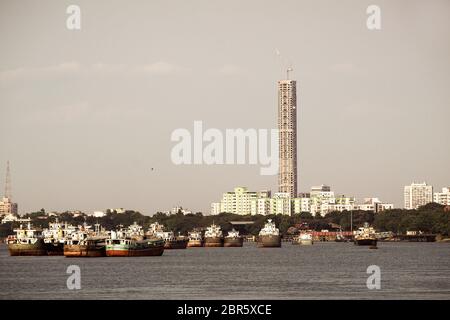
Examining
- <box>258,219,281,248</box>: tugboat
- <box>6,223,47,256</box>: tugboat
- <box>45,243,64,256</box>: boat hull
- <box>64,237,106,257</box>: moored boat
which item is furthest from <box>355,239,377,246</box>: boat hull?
<box>6,223,47,256</box>: tugboat

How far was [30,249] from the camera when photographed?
374 ft

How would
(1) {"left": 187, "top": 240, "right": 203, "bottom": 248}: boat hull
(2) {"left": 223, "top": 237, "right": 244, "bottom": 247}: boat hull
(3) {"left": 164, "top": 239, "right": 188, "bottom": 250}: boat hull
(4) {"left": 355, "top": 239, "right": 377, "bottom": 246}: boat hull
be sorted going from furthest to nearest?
(1) {"left": 187, "top": 240, "right": 203, "bottom": 248}: boat hull
(2) {"left": 223, "top": 237, "right": 244, "bottom": 247}: boat hull
(4) {"left": 355, "top": 239, "right": 377, "bottom": 246}: boat hull
(3) {"left": 164, "top": 239, "right": 188, "bottom": 250}: boat hull

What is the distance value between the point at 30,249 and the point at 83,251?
10.2 metres

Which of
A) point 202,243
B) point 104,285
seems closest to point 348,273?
point 104,285

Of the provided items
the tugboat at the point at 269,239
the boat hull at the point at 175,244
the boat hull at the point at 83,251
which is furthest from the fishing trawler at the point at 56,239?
the tugboat at the point at 269,239

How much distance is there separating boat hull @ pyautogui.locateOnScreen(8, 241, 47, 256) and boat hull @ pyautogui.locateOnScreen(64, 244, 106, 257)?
23.5 ft

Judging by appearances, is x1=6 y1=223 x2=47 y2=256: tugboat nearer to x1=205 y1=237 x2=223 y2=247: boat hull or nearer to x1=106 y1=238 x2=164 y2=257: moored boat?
x1=106 y1=238 x2=164 y2=257: moored boat

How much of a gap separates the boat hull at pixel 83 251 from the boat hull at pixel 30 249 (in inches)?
282

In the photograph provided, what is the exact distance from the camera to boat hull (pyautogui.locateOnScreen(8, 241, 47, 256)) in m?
114

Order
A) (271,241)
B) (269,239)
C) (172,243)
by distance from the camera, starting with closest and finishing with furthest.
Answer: (172,243)
(269,239)
(271,241)

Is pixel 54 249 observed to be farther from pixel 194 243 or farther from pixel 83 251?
pixel 194 243

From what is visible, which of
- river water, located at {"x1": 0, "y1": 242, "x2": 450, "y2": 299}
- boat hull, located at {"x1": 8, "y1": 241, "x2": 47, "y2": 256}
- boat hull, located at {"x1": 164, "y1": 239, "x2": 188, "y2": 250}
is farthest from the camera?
boat hull, located at {"x1": 164, "y1": 239, "x2": 188, "y2": 250}

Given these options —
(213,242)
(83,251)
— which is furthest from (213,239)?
(83,251)
